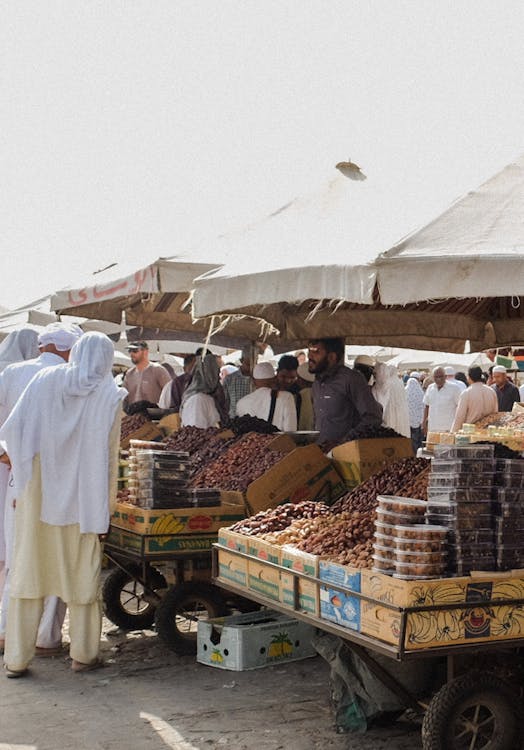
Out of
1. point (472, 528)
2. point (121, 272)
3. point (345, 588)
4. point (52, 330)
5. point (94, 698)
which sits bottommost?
point (94, 698)

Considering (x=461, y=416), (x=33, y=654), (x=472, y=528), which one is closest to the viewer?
(x=472, y=528)

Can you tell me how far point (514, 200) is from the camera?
408cm

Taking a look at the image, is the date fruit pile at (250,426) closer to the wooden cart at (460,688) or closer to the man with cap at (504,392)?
the wooden cart at (460,688)

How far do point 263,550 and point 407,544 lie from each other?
1.27m

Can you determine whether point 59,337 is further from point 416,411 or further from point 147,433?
point 416,411

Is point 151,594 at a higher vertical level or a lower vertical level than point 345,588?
lower

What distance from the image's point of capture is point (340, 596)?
14.1ft

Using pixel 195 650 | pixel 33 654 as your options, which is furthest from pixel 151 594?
pixel 33 654

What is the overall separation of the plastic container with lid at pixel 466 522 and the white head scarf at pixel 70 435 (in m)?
2.31

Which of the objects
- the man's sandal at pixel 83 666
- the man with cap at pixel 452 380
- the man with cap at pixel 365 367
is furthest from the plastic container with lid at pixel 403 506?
the man with cap at pixel 452 380

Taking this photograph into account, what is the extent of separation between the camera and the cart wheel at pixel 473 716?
393 cm

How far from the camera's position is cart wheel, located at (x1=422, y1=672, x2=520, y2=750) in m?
3.93

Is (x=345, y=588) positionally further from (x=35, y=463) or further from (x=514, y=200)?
(x=35, y=463)

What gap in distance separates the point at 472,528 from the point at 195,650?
8.76ft
